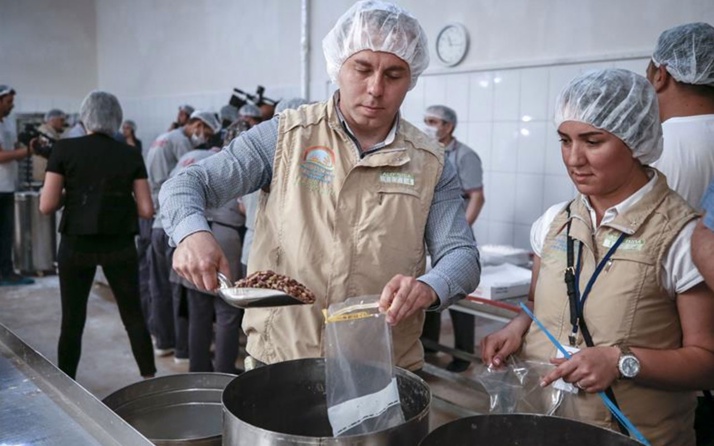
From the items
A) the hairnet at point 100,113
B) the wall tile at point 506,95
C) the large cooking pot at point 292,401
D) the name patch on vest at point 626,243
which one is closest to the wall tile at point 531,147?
the wall tile at point 506,95

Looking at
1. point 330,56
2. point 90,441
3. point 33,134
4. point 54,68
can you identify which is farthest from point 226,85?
point 90,441

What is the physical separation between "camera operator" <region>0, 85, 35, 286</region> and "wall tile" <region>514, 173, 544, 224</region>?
4.05 metres

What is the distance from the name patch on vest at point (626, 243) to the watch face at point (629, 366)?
22 cm

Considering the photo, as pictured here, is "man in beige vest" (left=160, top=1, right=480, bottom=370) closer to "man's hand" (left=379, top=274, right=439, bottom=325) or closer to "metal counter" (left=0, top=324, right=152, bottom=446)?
"man's hand" (left=379, top=274, right=439, bottom=325)

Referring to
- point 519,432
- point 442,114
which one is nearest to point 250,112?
point 442,114

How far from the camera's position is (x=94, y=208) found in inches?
127

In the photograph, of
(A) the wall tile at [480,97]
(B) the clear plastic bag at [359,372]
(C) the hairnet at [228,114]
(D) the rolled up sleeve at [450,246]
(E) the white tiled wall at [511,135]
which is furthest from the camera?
(C) the hairnet at [228,114]

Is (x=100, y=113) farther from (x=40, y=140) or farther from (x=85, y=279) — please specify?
(x=40, y=140)

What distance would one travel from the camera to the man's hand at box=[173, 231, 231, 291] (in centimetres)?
117

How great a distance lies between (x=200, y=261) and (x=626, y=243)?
87 centimetres

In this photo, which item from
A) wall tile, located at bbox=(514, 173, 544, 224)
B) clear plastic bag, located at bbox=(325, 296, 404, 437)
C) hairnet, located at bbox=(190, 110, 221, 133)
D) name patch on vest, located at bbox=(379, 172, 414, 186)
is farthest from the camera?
hairnet, located at bbox=(190, 110, 221, 133)

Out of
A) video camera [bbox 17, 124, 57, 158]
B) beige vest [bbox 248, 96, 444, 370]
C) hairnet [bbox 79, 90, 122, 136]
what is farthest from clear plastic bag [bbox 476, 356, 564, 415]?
video camera [bbox 17, 124, 57, 158]

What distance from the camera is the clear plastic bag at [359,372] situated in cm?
112

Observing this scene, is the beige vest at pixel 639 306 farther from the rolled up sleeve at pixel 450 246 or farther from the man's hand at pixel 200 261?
the man's hand at pixel 200 261
